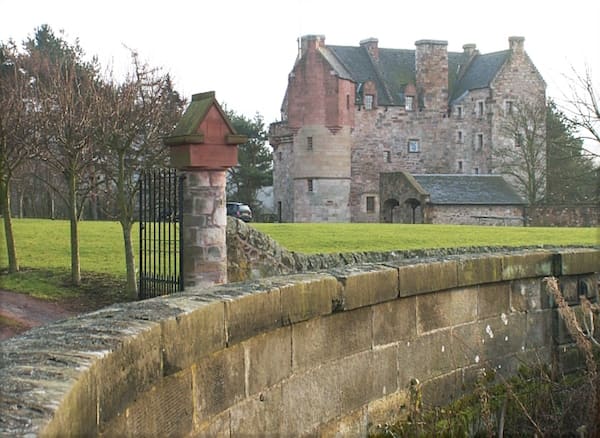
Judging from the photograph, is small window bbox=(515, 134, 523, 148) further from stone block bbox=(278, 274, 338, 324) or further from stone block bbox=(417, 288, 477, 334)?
stone block bbox=(278, 274, 338, 324)

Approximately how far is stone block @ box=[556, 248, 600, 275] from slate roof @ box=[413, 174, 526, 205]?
43.1 m

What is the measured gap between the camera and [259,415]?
14.8 ft

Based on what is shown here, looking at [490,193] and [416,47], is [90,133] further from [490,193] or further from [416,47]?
[416,47]

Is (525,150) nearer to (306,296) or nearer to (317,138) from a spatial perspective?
(317,138)

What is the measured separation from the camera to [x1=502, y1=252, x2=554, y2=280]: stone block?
741 cm

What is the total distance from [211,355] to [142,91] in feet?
49.4

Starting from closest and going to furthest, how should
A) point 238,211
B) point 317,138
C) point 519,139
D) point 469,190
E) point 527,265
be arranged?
1. point 527,265
2. point 238,211
3. point 469,190
4. point 317,138
5. point 519,139

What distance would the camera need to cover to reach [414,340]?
20.6 ft

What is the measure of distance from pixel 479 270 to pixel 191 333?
3.79 metres

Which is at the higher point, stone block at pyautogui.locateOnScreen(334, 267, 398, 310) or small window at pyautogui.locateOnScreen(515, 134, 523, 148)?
small window at pyautogui.locateOnScreen(515, 134, 523, 148)

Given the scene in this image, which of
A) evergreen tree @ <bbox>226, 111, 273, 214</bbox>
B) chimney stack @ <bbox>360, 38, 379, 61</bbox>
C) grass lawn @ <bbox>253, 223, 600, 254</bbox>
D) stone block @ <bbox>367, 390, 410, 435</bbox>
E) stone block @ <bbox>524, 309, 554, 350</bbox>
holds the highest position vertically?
chimney stack @ <bbox>360, 38, 379, 61</bbox>

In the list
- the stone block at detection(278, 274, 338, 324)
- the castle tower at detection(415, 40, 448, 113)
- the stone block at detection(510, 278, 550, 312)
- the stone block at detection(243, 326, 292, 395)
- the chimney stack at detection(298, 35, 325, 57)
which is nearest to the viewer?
the stone block at detection(243, 326, 292, 395)

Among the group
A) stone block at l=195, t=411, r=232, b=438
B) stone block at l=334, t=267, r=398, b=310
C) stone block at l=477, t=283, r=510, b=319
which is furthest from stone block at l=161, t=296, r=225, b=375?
stone block at l=477, t=283, r=510, b=319

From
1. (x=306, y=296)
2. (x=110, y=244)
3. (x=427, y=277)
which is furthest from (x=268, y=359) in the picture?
(x=110, y=244)
